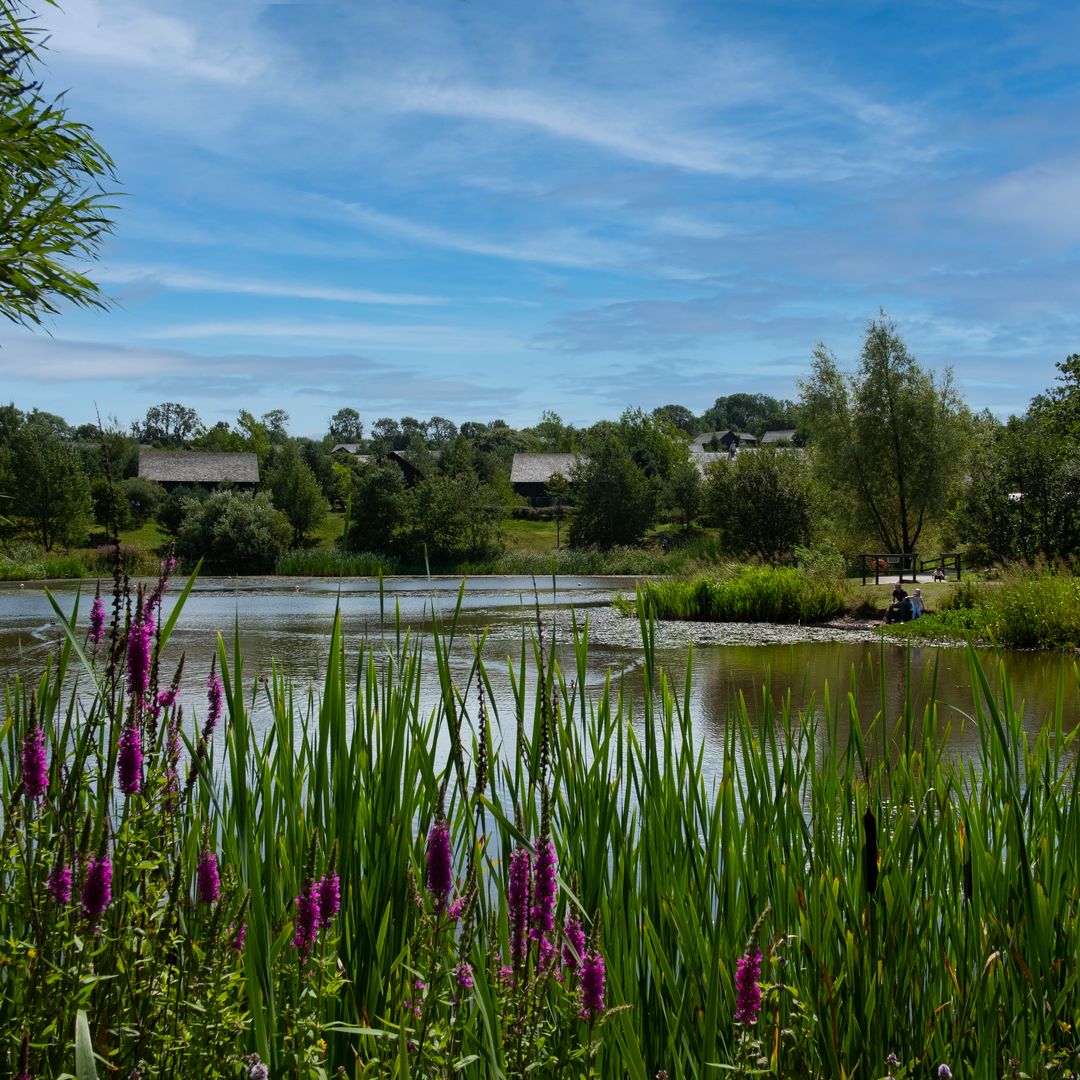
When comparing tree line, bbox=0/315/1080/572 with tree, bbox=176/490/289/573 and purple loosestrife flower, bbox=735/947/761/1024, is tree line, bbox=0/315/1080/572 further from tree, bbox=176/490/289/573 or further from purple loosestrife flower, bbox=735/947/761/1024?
purple loosestrife flower, bbox=735/947/761/1024

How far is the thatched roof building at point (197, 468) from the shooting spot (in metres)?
59.7

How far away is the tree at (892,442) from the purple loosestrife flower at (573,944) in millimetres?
34176

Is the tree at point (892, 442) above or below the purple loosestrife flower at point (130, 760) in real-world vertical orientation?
above

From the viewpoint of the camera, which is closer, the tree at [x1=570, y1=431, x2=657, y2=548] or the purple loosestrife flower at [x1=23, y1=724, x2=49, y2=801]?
the purple loosestrife flower at [x1=23, y1=724, x2=49, y2=801]

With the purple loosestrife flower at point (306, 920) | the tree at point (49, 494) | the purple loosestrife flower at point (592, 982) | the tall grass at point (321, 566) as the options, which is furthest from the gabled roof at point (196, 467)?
the purple loosestrife flower at point (592, 982)

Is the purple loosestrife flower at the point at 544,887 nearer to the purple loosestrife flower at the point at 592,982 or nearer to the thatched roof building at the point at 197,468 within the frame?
the purple loosestrife flower at the point at 592,982

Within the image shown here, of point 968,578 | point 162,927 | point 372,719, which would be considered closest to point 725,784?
point 372,719

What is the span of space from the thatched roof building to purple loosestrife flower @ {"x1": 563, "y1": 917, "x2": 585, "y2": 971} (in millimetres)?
60204

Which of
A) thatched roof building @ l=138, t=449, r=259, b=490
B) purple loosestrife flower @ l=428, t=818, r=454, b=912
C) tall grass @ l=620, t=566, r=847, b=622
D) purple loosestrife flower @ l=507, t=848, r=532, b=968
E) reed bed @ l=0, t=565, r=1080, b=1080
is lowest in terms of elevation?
tall grass @ l=620, t=566, r=847, b=622

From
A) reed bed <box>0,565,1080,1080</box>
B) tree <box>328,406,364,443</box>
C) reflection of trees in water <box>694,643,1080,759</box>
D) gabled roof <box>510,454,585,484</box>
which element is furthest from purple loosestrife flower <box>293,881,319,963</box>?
tree <box>328,406,364,443</box>

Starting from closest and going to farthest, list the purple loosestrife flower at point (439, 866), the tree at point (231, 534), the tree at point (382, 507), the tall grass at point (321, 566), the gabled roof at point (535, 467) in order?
the purple loosestrife flower at point (439, 866), the tall grass at point (321, 566), the tree at point (231, 534), the tree at point (382, 507), the gabled roof at point (535, 467)

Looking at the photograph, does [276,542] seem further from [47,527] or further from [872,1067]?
[872,1067]

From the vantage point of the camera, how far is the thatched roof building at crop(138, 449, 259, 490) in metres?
59.7

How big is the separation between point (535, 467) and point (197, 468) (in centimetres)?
2284
